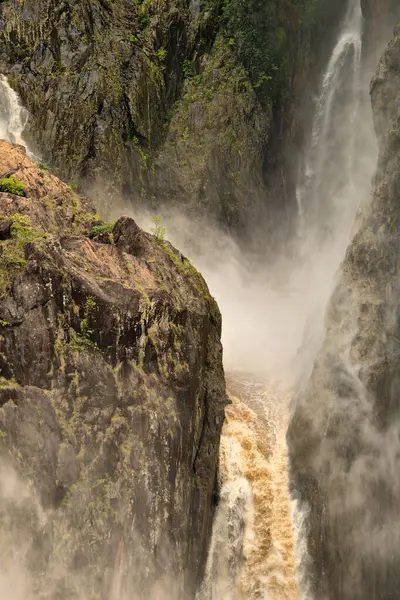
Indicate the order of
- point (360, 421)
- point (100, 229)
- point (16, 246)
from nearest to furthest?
point (16, 246) < point (360, 421) < point (100, 229)

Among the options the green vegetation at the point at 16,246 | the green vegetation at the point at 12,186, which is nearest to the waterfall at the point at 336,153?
the green vegetation at the point at 12,186

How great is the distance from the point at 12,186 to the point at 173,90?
1863 cm

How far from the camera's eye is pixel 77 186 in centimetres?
3344

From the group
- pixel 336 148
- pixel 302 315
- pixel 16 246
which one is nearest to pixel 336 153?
pixel 336 148

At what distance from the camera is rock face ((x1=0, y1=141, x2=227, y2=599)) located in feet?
51.3

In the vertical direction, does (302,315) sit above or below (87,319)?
above

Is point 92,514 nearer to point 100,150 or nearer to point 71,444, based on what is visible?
point 71,444

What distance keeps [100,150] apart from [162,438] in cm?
2070

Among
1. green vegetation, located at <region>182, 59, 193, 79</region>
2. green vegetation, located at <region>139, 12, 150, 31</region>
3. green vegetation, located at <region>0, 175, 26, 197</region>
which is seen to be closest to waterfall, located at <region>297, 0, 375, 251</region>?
green vegetation, located at <region>182, 59, 193, 79</region>

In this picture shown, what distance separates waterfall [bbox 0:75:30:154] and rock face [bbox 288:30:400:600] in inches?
786

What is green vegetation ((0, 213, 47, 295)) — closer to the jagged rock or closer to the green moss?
the jagged rock

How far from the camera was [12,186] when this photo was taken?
21.6 meters

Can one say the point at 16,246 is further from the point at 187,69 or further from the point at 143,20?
the point at 143,20

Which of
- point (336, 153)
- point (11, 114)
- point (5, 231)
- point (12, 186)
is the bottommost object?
point (5, 231)
